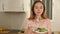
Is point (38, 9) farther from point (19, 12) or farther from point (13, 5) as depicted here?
point (19, 12)

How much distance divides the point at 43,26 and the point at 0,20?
181cm

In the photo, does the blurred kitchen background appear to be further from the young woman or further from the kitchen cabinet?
the young woman

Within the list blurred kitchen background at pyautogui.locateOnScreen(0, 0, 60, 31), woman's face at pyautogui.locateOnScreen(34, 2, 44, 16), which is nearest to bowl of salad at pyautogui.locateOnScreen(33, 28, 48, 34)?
woman's face at pyautogui.locateOnScreen(34, 2, 44, 16)

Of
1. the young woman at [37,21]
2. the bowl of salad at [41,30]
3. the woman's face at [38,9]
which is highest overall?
the woman's face at [38,9]

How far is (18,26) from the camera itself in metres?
2.81

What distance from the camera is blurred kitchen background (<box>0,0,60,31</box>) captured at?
2494mm

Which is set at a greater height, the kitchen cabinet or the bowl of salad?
the kitchen cabinet

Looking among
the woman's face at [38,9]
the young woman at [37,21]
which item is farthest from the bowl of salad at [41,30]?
the woman's face at [38,9]

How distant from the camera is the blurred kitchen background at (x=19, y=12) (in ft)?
8.18

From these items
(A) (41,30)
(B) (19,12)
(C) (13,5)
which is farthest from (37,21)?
(B) (19,12)

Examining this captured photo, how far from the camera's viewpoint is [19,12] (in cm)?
279

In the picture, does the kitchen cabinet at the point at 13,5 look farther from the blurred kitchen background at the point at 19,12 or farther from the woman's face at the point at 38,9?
the woman's face at the point at 38,9

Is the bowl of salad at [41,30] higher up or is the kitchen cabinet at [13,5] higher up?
the kitchen cabinet at [13,5]

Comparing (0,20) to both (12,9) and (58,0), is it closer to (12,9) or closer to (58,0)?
(12,9)
